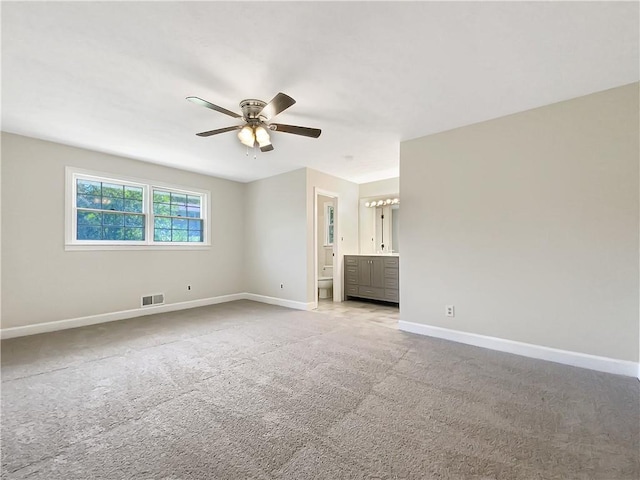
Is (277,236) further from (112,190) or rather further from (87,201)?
(87,201)

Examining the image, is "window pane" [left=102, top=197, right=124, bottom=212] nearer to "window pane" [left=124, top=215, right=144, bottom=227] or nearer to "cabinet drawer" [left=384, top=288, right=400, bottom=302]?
"window pane" [left=124, top=215, right=144, bottom=227]

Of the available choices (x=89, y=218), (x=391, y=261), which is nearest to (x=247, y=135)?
(x=89, y=218)

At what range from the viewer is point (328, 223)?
6996mm

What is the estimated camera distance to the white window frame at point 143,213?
402cm

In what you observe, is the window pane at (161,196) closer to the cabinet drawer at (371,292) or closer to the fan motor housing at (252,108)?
the fan motor housing at (252,108)

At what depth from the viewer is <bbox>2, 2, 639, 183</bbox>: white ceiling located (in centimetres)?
173

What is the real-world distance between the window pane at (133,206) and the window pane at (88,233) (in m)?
0.52

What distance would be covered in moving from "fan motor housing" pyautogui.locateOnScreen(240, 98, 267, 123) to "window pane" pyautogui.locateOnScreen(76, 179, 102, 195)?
3168 mm

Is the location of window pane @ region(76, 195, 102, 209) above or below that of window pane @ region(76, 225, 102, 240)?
above

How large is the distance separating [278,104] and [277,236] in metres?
3.50

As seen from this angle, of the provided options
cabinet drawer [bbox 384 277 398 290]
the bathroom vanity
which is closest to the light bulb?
the bathroom vanity

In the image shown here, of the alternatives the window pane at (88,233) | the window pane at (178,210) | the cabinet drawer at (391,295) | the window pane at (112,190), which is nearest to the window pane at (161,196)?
the window pane at (178,210)

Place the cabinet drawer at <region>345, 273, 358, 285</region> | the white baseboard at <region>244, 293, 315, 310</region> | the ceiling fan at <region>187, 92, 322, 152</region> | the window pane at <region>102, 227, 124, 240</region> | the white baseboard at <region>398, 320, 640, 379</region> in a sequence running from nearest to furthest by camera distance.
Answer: the white baseboard at <region>398, 320, 640, 379</region>
the ceiling fan at <region>187, 92, 322, 152</region>
the window pane at <region>102, 227, 124, 240</region>
the white baseboard at <region>244, 293, 315, 310</region>
the cabinet drawer at <region>345, 273, 358, 285</region>

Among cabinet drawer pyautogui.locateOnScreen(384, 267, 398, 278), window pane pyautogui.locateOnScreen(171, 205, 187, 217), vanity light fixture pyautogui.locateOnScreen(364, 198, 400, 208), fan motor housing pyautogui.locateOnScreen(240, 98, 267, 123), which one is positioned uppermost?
fan motor housing pyautogui.locateOnScreen(240, 98, 267, 123)
